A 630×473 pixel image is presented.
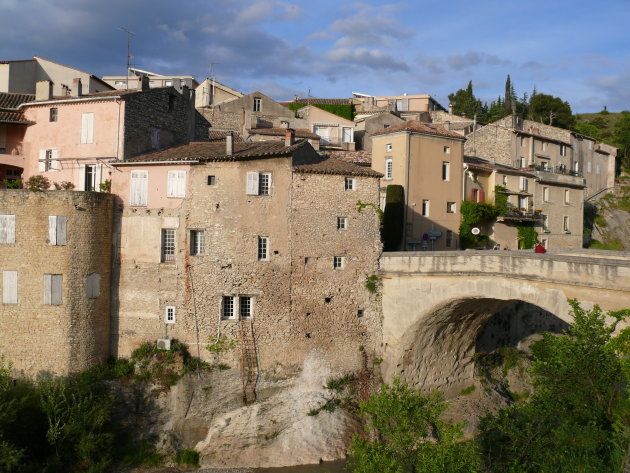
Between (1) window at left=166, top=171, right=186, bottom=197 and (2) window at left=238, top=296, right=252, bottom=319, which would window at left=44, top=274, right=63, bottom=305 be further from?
(2) window at left=238, top=296, right=252, bottom=319

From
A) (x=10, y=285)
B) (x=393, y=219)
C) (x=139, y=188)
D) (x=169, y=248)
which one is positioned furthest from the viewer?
(x=393, y=219)

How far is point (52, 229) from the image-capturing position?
88.7 ft

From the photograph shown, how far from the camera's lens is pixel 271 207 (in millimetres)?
27516

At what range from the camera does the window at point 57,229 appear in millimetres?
27047

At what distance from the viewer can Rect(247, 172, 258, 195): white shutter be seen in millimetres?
A: 27453

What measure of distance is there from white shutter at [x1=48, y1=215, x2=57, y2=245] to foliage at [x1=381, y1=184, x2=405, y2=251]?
59.1 ft

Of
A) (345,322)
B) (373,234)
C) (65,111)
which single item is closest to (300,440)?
(345,322)

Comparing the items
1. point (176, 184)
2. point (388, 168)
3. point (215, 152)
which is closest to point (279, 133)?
point (388, 168)

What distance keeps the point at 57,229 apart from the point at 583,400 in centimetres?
2343

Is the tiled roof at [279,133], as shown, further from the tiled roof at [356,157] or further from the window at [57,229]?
the window at [57,229]

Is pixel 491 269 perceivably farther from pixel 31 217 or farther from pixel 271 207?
pixel 31 217

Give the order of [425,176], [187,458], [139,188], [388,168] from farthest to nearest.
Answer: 1. [388,168]
2. [425,176]
3. [139,188]
4. [187,458]

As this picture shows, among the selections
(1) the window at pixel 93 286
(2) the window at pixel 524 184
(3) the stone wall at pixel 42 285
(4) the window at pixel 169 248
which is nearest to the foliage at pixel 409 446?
(4) the window at pixel 169 248

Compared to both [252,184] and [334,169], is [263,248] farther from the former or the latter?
[334,169]
